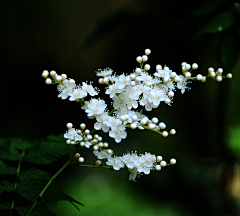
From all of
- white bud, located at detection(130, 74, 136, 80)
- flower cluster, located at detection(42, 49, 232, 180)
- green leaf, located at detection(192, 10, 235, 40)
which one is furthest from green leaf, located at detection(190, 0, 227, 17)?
white bud, located at detection(130, 74, 136, 80)

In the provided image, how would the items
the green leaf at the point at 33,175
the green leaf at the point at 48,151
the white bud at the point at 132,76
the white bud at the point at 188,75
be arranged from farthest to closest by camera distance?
1. the green leaf at the point at 48,151
2. the green leaf at the point at 33,175
3. the white bud at the point at 188,75
4. the white bud at the point at 132,76

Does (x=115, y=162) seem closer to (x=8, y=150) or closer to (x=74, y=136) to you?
(x=74, y=136)

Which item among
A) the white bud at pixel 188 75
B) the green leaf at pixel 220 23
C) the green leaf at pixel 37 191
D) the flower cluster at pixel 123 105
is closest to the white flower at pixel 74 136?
the flower cluster at pixel 123 105

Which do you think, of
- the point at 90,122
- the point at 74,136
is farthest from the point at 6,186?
the point at 90,122

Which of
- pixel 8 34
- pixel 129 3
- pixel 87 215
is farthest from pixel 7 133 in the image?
pixel 129 3

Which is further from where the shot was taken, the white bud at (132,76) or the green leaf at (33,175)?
the green leaf at (33,175)

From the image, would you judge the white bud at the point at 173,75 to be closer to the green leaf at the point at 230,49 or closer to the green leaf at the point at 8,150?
the green leaf at the point at 230,49
